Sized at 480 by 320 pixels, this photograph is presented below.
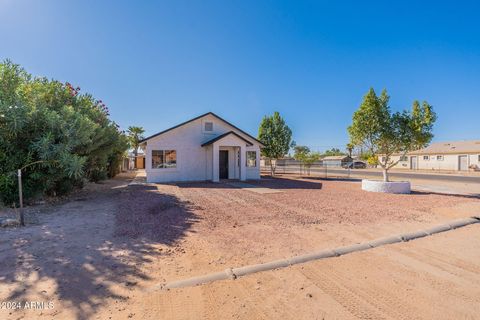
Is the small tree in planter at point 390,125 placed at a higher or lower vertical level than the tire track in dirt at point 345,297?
higher

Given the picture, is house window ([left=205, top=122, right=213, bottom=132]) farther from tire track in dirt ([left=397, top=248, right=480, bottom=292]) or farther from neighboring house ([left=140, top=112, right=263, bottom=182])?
tire track in dirt ([left=397, top=248, right=480, bottom=292])

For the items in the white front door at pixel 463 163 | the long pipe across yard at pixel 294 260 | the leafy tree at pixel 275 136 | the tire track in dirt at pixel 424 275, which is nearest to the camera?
the tire track in dirt at pixel 424 275

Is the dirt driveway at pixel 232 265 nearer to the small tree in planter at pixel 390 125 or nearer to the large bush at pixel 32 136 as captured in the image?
the large bush at pixel 32 136

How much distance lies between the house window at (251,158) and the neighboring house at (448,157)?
29.1 metres

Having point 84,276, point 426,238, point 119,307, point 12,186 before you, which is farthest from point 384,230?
point 12,186

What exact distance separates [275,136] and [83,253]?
75.8 ft

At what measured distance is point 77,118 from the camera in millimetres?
8969

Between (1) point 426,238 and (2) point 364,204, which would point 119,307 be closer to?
(1) point 426,238

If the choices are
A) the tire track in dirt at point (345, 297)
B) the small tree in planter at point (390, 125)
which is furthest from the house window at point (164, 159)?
the tire track in dirt at point (345, 297)

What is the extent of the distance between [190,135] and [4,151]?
437 inches

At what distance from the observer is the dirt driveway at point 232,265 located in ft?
9.92

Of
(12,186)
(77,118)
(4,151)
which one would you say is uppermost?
(77,118)

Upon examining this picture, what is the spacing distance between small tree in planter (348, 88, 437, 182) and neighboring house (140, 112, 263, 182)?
26.6 feet

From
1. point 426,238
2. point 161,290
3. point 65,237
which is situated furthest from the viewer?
point 426,238
